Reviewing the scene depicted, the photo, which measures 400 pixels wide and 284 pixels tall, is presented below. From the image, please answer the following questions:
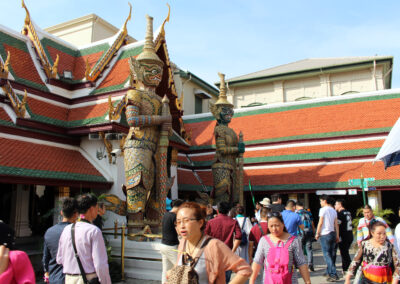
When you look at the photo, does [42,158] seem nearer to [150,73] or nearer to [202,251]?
[150,73]

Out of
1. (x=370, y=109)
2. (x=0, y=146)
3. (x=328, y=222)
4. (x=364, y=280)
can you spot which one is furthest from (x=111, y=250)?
(x=370, y=109)

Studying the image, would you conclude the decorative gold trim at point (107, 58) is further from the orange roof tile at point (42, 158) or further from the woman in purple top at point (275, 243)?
the woman in purple top at point (275, 243)

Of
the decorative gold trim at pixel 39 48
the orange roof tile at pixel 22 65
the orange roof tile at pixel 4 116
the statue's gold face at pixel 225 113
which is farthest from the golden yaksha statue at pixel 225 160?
the orange roof tile at pixel 4 116

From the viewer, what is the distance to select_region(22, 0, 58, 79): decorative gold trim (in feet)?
38.0

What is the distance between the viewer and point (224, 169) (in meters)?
12.0

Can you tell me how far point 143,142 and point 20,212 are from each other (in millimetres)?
5175

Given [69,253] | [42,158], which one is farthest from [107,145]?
[69,253]

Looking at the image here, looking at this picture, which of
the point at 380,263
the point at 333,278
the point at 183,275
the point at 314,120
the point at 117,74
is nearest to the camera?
the point at 183,275

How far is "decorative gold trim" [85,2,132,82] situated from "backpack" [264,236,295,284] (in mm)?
9417

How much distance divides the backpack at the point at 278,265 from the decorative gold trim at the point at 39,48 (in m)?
9.84

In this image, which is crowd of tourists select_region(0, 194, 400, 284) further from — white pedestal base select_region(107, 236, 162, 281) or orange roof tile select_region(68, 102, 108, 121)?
orange roof tile select_region(68, 102, 108, 121)

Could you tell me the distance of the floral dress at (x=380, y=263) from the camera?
3.88 metres

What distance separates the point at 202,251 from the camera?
259 centimetres

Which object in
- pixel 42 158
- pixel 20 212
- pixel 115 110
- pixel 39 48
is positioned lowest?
pixel 20 212
